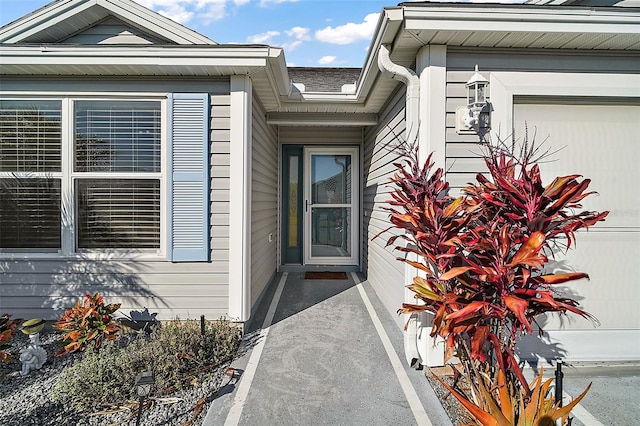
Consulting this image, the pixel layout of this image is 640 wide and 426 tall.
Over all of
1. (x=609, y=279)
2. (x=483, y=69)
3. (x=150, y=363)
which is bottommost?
(x=150, y=363)

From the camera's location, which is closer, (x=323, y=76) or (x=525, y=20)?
(x=525, y=20)

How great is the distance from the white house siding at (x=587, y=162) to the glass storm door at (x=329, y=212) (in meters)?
3.33

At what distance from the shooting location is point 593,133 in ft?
9.31

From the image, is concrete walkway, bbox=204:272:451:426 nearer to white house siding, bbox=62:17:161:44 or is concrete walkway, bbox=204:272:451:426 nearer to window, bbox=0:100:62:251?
window, bbox=0:100:62:251

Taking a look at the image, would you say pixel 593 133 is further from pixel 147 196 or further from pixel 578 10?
pixel 147 196

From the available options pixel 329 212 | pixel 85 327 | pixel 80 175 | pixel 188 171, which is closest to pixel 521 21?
pixel 188 171

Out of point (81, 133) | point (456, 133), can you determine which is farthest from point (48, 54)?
point (456, 133)

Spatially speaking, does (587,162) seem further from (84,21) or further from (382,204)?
(84,21)

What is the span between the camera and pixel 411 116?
2814 millimetres

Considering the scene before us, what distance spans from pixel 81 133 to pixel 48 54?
74 cm

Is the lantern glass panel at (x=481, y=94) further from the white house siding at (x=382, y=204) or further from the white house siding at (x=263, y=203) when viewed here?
the white house siding at (x=263, y=203)

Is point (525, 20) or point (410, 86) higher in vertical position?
point (525, 20)

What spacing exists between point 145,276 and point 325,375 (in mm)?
2095

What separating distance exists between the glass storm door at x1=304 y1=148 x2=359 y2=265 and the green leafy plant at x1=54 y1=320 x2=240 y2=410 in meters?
3.03
